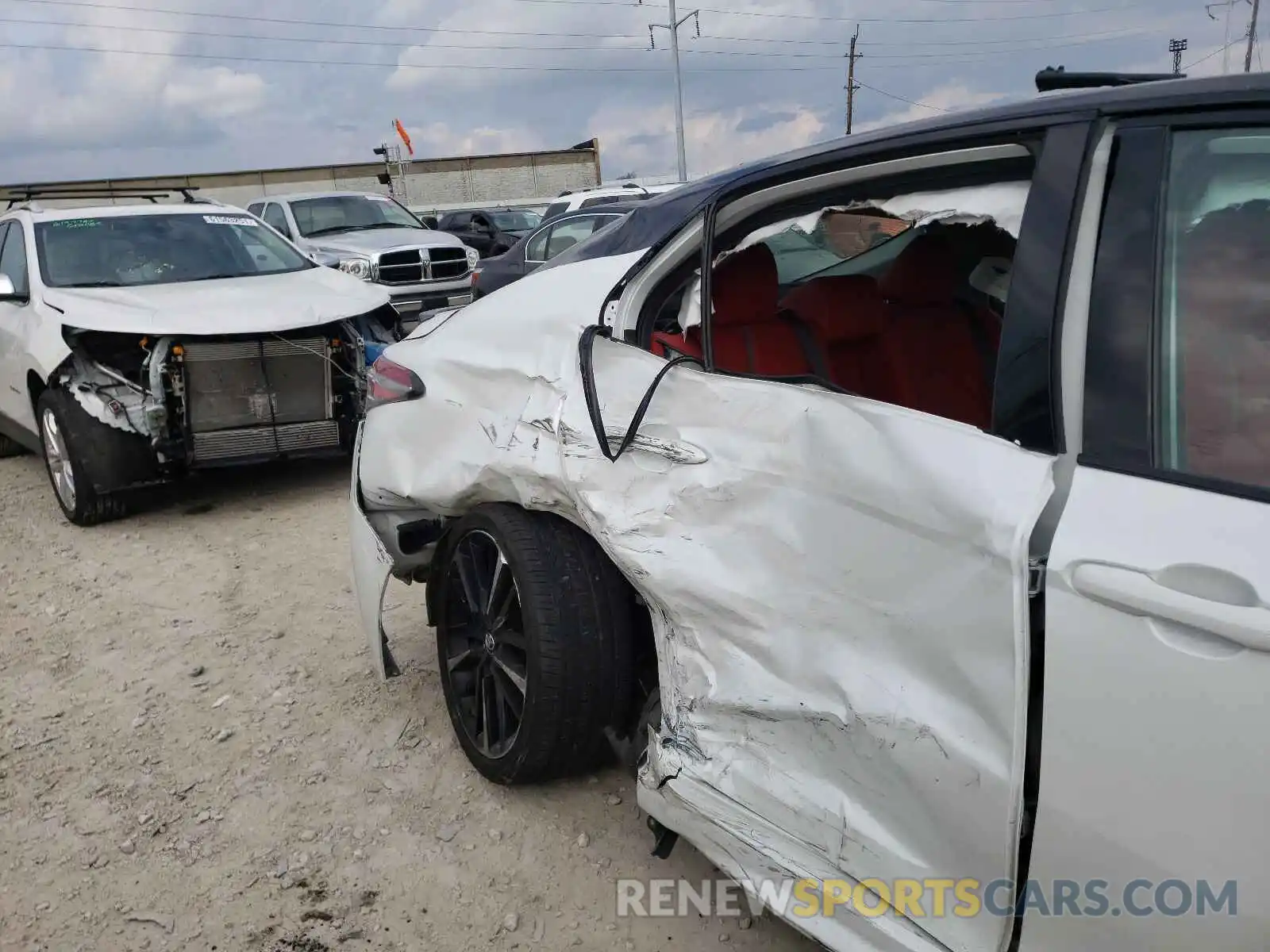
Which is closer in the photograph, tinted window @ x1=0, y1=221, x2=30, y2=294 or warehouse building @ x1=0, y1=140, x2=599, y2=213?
tinted window @ x1=0, y1=221, x2=30, y2=294

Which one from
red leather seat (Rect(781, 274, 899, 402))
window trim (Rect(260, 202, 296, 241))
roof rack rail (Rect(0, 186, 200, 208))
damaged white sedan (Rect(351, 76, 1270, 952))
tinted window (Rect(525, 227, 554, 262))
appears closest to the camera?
damaged white sedan (Rect(351, 76, 1270, 952))

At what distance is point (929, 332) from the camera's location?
329cm

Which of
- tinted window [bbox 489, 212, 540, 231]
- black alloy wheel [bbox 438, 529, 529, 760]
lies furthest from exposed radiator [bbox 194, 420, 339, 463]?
tinted window [bbox 489, 212, 540, 231]

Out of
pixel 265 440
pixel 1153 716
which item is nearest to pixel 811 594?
pixel 1153 716

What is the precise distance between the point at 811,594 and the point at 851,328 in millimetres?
1440

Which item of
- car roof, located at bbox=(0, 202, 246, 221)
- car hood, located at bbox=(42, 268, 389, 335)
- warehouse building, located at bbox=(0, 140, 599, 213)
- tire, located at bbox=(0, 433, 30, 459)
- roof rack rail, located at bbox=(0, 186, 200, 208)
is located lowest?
tire, located at bbox=(0, 433, 30, 459)

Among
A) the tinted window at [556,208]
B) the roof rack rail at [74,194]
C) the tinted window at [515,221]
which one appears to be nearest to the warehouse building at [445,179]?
the tinted window at [515,221]

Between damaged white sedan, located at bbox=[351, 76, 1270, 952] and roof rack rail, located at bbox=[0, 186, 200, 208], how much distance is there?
602cm

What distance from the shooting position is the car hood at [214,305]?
5688mm

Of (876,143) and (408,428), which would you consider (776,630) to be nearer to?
(876,143)

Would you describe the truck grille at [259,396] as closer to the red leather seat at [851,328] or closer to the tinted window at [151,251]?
the tinted window at [151,251]

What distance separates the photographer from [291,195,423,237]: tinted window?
13.2m

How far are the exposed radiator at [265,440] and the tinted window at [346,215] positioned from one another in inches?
303

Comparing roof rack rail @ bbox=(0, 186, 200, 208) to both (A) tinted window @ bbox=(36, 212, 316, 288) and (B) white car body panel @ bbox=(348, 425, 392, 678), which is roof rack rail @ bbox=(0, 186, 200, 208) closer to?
(A) tinted window @ bbox=(36, 212, 316, 288)
